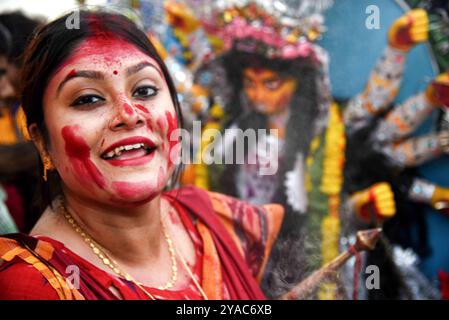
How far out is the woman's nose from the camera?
1.68m

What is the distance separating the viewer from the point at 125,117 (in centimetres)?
168

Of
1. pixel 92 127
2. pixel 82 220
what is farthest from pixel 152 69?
pixel 82 220

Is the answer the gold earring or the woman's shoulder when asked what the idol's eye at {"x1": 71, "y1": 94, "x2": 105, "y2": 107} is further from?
the woman's shoulder

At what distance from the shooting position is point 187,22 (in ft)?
9.75

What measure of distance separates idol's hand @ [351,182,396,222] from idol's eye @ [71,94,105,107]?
148 cm

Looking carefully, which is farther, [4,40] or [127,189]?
[4,40]

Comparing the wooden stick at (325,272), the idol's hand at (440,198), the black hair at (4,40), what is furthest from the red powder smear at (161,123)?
the idol's hand at (440,198)

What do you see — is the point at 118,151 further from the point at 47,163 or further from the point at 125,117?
the point at 47,163

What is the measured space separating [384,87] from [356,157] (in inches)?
13.7

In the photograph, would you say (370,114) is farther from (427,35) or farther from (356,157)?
(427,35)

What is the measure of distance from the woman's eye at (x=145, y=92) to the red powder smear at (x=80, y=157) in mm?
200

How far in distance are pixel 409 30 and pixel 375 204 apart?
2.58 ft

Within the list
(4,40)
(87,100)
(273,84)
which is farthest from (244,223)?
(4,40)

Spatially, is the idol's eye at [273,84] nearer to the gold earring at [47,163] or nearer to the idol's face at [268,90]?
the idol's face at [268,90]
